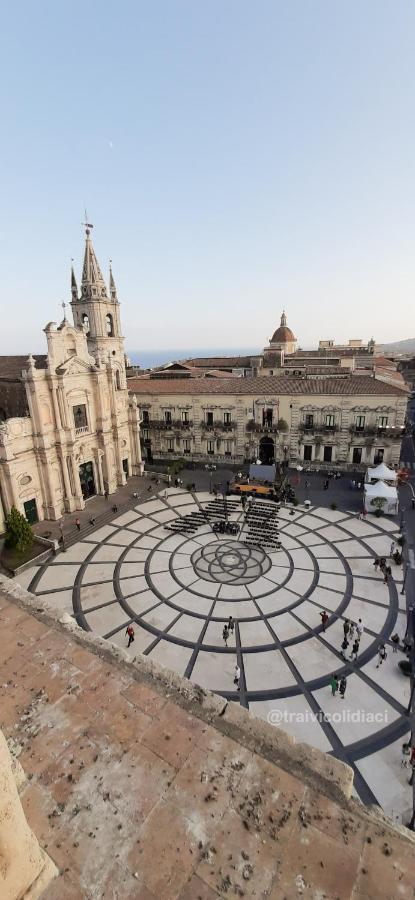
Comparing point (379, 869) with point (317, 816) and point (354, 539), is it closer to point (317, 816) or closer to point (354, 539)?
point (317, 816)

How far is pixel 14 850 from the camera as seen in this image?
3576 millimetres

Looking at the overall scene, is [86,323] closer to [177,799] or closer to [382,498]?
[382,498]

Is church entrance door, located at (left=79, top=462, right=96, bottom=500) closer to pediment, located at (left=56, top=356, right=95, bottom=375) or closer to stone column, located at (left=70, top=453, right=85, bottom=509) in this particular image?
stone column, located at (left=70, top=453, right=85, bottom=509)

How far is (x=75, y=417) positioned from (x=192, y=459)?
53.6ft

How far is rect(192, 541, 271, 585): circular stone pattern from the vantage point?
83.9ft

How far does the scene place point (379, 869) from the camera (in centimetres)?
426

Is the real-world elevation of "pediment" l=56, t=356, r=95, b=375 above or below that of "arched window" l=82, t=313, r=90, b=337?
below

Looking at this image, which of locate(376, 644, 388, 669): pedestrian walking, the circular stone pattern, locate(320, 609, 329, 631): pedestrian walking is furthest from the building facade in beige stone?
locate(376, 644, 388, 669): pedestrian walking

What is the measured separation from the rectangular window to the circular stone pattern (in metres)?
16.4

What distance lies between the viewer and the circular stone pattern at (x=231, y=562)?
2556 cm

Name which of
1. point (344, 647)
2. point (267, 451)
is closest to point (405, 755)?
point (344, 647)

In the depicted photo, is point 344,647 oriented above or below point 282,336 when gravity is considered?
below

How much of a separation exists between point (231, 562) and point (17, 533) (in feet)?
48.3

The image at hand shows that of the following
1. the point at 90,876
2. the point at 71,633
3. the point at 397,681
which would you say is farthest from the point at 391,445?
the point at 90,876
